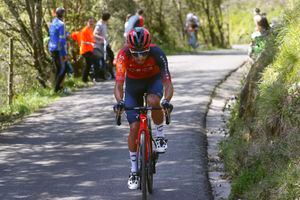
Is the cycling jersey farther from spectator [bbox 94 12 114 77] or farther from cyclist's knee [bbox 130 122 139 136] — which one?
spectator [bbox 94 12 114 77]

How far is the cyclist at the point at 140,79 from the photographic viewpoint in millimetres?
6855

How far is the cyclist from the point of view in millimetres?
6855

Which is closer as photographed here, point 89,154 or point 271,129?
point 271,129

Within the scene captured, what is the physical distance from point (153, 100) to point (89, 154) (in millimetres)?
2581

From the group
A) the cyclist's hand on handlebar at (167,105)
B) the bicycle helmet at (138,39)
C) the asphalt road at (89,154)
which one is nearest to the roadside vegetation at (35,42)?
the asphalt road at (89,154)

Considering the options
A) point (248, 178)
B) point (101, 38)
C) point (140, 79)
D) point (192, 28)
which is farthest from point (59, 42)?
point (192, 28)

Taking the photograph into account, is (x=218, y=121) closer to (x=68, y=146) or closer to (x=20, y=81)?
(x=68, y=146)

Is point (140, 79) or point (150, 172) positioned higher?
point (140, 79)

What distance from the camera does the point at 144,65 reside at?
730 cm

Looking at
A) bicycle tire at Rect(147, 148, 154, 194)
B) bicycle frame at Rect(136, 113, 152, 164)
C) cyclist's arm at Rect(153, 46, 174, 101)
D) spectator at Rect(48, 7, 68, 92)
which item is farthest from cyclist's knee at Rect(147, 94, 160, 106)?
spectator at Rect(48, 7, 68, 92)

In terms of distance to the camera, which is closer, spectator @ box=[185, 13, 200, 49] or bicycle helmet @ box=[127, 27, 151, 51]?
bicycle helmet @ box=[127, 27, 151, 51]

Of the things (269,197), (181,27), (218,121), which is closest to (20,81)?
(218,121)

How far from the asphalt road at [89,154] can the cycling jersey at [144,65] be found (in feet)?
4.73

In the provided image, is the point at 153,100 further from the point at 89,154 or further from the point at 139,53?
the point at 89,154
